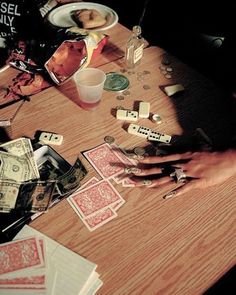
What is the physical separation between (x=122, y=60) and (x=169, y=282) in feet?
3.36

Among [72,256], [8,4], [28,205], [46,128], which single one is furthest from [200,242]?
[8,4]

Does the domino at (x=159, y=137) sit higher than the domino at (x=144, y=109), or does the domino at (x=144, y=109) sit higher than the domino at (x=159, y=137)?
the domino at (x=144, y=109)

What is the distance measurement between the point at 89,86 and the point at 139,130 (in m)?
0.24

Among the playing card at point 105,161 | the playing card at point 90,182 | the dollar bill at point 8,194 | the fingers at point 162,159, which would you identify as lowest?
the dollar bill at point 8,194

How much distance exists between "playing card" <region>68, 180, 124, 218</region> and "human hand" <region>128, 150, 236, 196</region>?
0.09 meters

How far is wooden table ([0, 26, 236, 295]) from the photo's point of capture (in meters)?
0.85

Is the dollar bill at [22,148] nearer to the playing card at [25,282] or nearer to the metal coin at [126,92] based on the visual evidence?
the playing card at [25,282]

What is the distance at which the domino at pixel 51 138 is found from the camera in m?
1.14

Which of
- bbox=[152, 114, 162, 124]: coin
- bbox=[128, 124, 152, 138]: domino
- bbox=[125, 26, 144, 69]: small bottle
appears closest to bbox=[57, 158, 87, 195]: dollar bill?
bbox=[128, 124, 152, 138]: domino

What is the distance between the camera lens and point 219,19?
1.89 meters

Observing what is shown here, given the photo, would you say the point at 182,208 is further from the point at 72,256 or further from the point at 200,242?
the point at 72,256

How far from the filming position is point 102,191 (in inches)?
40.1

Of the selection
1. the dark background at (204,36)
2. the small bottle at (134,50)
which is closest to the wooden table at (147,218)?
the small bottle at (134,50)

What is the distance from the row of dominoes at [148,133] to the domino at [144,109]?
7cm
